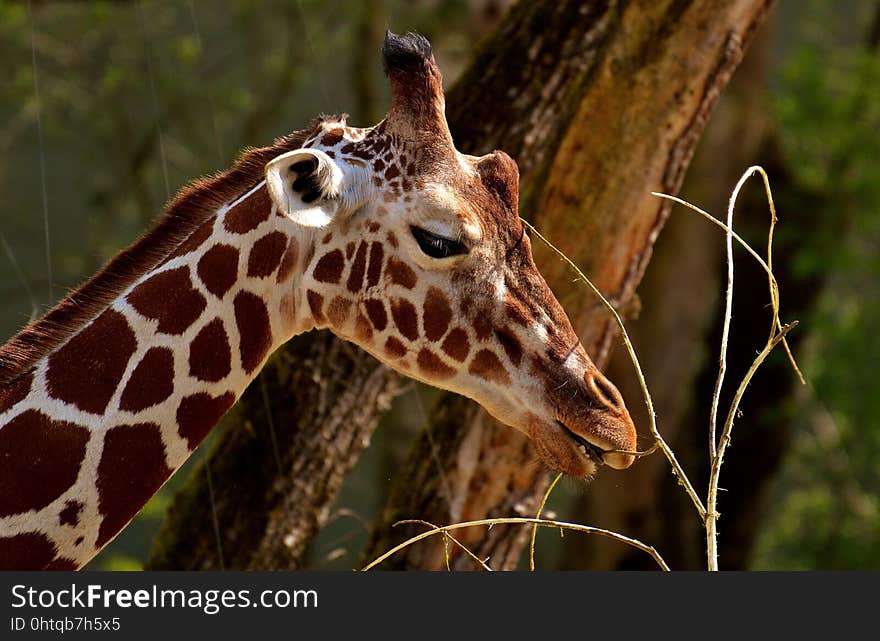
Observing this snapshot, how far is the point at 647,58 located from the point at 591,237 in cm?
66

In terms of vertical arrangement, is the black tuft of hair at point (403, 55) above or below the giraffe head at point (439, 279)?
above

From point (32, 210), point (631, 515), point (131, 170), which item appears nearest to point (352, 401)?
point (631, 515)

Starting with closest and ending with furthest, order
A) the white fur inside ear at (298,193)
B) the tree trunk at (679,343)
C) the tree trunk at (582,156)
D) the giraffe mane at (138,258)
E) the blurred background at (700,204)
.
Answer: the white fur inside ear at (298,193) → the giraffe mane at (138,258) → the tree trunk at (582,156) → the blurred background at (700,204) → the tree trunk at (679,343)

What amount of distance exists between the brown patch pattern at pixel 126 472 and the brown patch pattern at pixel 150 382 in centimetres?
6

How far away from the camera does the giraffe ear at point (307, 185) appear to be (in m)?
2.89

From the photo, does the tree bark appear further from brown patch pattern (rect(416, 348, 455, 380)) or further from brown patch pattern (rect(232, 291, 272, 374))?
brown patch pattern (rect(416, 348, 455, 380))

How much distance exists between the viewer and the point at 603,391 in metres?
3.05

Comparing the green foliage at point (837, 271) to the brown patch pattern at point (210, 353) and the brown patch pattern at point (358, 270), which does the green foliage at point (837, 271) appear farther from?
the brown patch pattern at point (210, 353)

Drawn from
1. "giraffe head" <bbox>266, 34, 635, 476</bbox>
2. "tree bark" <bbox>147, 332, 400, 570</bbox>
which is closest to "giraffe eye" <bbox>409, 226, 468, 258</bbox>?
"giraffe head" <bbox>266, 34, 635, 476</bbox>

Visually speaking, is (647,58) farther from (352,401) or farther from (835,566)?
(835,566)

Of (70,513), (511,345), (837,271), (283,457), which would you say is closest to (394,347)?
(511,345)

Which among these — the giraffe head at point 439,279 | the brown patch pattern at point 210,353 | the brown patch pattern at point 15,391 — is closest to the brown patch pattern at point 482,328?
the giraffe head at point 439,279

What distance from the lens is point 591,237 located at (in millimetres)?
4230

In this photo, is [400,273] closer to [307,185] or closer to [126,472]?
[307,185]
